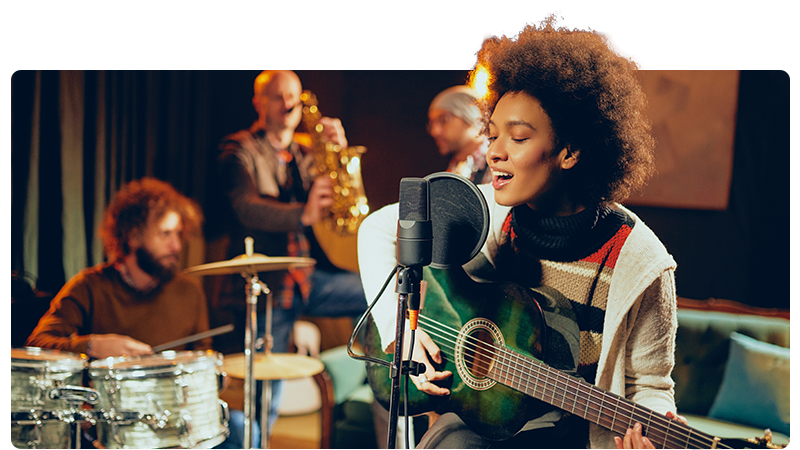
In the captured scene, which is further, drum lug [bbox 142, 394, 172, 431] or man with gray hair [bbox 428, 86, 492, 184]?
man with gray hair [bbox 428, 86, 492, 184]

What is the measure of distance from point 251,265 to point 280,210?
38 centimetres

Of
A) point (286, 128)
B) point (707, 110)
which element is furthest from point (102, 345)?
point (707, 110)

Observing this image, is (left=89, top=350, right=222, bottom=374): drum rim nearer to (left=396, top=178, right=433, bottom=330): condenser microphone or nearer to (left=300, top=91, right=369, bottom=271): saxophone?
(left=300, top=91, right=369, bottom=271): saxophone

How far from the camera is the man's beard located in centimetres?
283

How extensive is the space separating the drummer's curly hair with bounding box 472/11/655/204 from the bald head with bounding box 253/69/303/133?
139 cm

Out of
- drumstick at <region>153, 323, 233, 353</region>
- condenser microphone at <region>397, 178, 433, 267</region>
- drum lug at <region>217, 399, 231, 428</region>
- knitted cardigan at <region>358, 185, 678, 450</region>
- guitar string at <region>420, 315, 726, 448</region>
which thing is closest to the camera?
condenser microphone at <region>397, 178, 433, 267</region>


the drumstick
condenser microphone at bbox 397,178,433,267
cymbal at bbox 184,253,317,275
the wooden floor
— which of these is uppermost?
condenser microphone at bbox 397,178,433,267

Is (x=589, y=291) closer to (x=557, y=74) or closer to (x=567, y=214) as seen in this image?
(x=567, y=214)

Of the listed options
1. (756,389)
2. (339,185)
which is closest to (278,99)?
(339,185)

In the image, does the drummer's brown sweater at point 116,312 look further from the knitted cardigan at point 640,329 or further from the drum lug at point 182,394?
the knitted cardigan at point 640,329

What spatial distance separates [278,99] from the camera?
2869 millimetres

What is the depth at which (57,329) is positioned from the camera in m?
2.71

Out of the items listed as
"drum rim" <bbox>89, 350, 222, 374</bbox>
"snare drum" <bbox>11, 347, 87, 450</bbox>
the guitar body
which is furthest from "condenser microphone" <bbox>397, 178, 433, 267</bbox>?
"snare drum" <bbox>11, 347, 87, 450</bbox>

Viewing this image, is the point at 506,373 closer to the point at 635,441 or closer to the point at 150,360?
the point at 635,441
